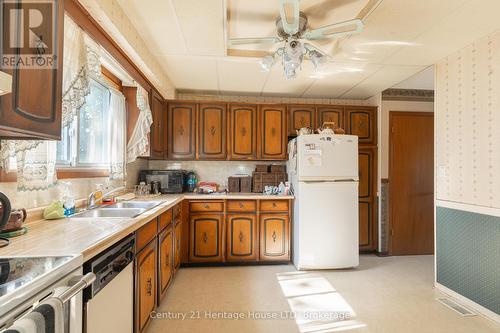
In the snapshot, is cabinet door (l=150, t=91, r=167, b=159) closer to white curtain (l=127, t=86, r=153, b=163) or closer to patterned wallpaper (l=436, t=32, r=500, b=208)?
white curtain (l=127, t=86, r=153, b=163)

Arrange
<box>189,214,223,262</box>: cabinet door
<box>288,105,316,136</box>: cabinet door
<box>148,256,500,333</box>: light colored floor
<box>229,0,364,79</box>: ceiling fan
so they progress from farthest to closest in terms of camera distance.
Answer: <box>288,105,316,136</box>: cabinet door → <box>189,214,223,262</box>: cabinet door → <box>148,256,500,333</box>: light colored floor → <box>229,0,364,79</box>: ceiling fan

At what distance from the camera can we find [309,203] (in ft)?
9.72

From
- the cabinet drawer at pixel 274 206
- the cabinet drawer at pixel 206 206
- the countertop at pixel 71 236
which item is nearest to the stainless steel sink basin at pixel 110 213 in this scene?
the countertop at pixel 71 236

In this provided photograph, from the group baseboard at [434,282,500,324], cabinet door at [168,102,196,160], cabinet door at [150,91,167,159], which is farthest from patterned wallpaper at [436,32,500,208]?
cabinet door at [150,91,167,159]

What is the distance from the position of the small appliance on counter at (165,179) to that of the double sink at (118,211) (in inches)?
36.1

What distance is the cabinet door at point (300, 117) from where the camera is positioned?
11.6 feet

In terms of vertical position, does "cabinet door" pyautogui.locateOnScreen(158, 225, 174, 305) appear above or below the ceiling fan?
below

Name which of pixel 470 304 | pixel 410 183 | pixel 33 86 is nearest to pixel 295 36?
pixel 33 86

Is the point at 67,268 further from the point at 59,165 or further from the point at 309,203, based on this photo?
the point at 309,203

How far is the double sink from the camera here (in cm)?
183

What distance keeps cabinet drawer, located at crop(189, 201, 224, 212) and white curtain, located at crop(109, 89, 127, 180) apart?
2.84 ft

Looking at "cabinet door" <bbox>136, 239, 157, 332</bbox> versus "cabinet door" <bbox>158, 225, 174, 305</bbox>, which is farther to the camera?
"cabinet door" <bbox>158, 225, 174, 305</bbox>

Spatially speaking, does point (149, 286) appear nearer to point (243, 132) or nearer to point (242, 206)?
point (242, 206)

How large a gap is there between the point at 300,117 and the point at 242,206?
1515mm
